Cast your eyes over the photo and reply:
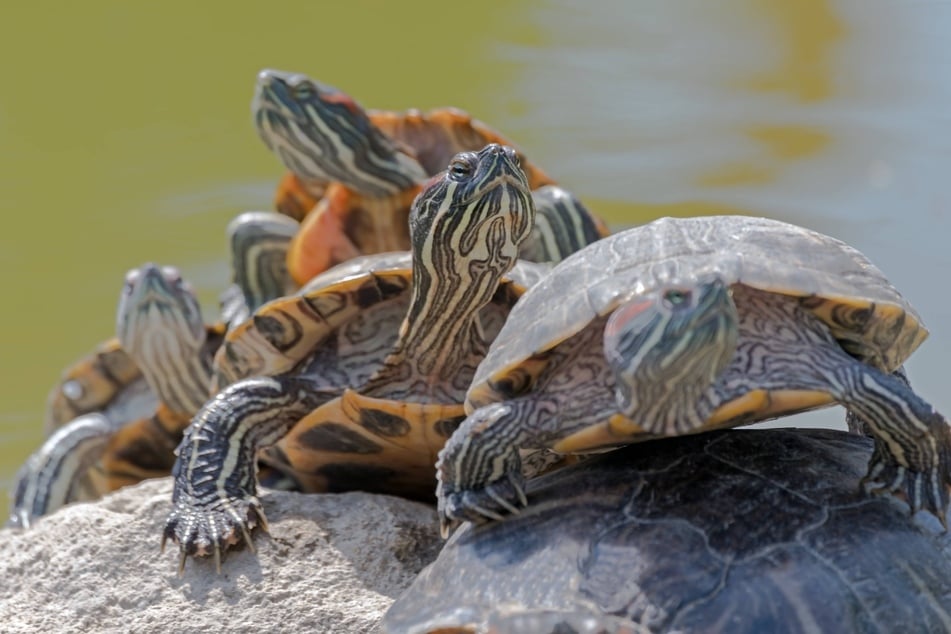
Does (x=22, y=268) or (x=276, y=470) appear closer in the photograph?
(x=276, y=470)

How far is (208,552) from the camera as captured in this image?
9.78 feet

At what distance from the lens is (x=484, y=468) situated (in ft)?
7.99

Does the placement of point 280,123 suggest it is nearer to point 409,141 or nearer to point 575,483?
point 409,141

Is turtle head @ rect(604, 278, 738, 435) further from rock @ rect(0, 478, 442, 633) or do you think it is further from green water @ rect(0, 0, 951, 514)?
green water @ rect(0, 0, 951, 514)

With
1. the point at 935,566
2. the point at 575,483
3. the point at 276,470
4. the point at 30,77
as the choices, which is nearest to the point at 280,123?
the point at 276,470

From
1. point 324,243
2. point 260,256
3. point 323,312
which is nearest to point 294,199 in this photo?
point 260,256

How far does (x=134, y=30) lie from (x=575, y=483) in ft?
27.1

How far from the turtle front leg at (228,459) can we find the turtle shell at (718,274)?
782mm

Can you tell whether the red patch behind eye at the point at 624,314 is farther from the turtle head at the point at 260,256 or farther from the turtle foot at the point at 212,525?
the turtle head at the point at 260,256

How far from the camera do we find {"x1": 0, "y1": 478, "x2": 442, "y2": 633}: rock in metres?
2.82

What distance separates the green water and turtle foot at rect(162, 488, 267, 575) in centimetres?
316

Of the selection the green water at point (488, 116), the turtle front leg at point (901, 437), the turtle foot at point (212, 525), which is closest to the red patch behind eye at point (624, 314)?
the turtle front leg at point (901, 437)

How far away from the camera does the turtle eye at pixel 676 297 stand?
2.10 metres

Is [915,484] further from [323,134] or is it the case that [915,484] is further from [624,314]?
[323,134]
